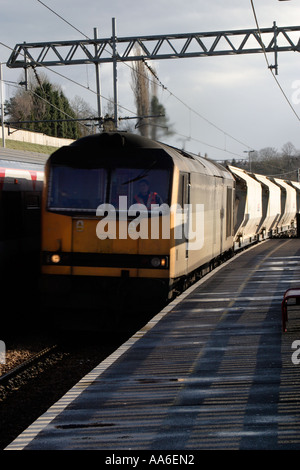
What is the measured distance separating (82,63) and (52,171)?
29.1ft

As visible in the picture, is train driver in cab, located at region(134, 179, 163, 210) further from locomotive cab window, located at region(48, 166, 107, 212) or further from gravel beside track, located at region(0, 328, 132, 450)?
gravel beside track, located at region(0, 328, 132, 450)

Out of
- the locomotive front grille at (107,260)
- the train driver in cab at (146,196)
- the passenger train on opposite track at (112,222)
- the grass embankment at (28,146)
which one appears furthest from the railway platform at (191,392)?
the grass embankment at (28,146)

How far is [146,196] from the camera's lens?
10672 millimetres

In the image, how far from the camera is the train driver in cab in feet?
34.9

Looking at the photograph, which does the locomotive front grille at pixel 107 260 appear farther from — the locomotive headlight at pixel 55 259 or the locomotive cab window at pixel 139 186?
the locomotive cab window at pixel 139 186

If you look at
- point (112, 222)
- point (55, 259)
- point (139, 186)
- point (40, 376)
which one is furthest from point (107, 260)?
point (40, 376)

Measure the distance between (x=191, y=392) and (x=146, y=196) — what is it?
17.2 ft

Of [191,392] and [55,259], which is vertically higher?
[55,259]

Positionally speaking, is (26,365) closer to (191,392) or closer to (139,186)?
(139,186)

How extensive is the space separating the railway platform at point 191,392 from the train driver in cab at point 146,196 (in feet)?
6.16

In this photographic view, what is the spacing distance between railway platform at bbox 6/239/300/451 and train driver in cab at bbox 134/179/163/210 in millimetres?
1878

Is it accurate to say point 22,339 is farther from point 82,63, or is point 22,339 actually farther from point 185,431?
point 82,63

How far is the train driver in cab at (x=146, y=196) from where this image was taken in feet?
34.9

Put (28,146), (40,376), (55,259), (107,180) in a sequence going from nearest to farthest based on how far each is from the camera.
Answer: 1. (40,376)
2. (55,259)
3. (107,180)
4. (28,146)
